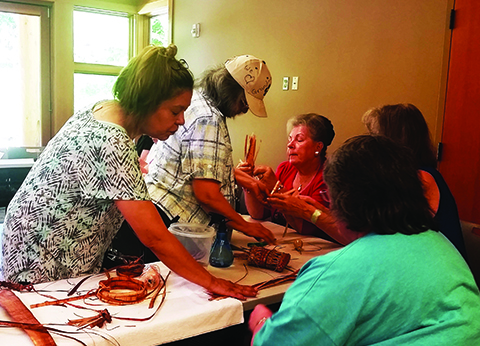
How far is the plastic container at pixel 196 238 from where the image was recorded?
5.58 ft

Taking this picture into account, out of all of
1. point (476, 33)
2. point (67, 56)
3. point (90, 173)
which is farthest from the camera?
point (67, 56)

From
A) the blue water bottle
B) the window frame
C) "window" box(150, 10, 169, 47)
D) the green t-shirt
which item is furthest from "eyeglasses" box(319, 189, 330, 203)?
the window frame

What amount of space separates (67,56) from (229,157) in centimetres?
428

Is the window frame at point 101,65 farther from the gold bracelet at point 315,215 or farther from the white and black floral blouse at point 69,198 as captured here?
the white and black floral blouse at point 69,198

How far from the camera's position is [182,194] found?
6.27 feet

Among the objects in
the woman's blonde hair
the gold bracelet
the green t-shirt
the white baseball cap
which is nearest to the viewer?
the green t-shirt

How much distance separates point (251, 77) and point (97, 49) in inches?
171

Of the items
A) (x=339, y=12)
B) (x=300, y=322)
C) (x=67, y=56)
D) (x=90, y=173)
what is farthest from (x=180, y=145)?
(x=67, y=56)

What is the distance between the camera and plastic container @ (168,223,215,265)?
5.58ft

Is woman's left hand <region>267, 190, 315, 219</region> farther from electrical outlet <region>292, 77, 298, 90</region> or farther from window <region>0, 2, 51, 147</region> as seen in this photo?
window <region>0, 2, 51, 147</region>

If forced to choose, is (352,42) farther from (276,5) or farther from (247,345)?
(247,345)

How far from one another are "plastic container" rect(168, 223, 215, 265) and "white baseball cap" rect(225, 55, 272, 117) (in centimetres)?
60

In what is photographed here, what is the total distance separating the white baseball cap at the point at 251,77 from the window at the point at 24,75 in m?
4.15

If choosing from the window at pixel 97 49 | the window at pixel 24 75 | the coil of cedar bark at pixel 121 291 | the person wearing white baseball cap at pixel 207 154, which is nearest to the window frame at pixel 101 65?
the window at pixel 97 49
